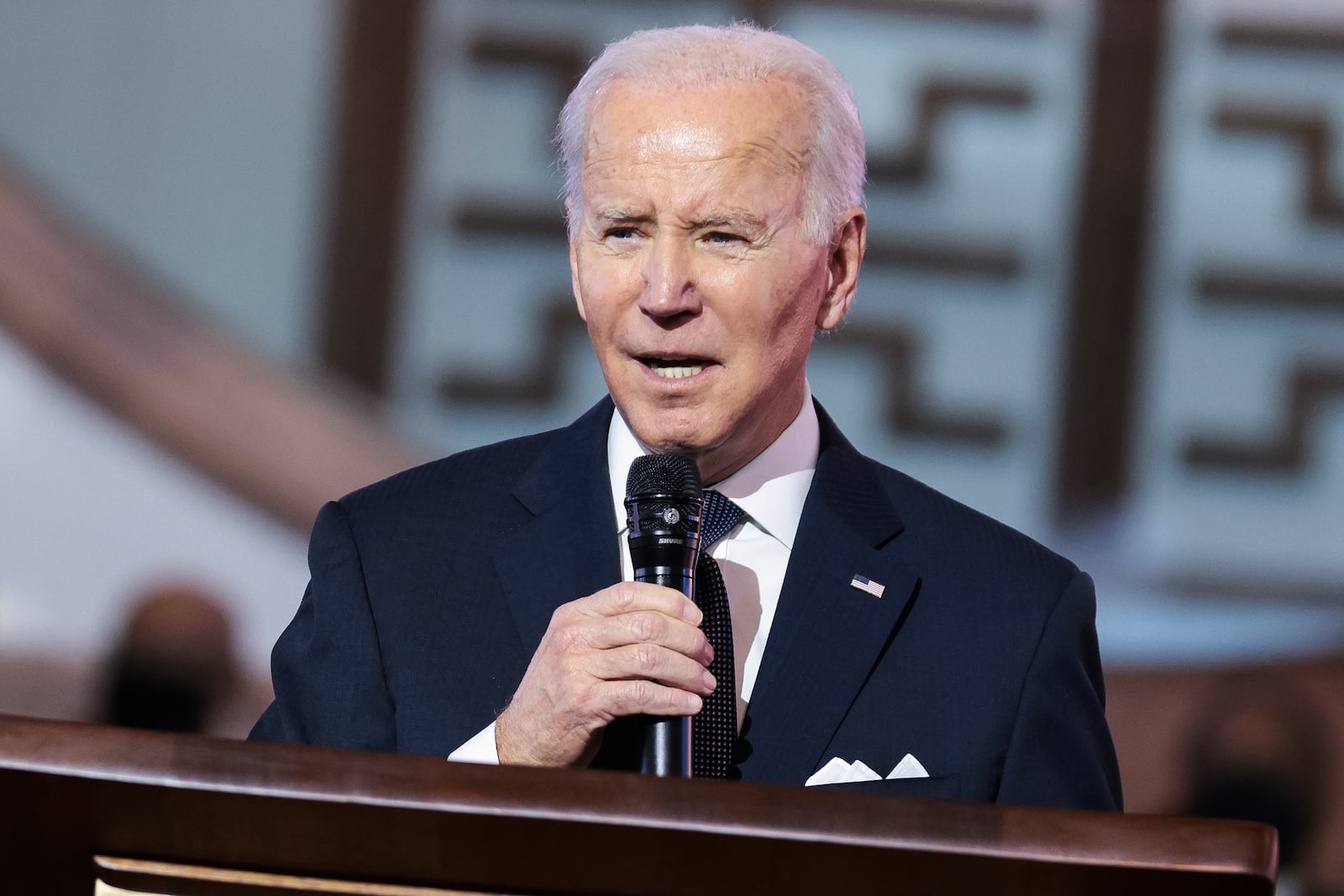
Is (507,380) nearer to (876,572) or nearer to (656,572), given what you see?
(876,572)

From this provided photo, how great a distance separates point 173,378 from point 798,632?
2.31 metres

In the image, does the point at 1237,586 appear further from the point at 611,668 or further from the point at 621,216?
the point at 611,668

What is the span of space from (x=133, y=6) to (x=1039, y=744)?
2.69 meters

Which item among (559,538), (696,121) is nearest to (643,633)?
(559,538)

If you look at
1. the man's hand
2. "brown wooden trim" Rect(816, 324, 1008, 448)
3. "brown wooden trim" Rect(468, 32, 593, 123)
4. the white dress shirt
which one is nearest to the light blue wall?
"brown wooden trim" Rect(468, 32, 593, 123)

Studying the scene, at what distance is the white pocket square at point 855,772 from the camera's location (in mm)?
1325

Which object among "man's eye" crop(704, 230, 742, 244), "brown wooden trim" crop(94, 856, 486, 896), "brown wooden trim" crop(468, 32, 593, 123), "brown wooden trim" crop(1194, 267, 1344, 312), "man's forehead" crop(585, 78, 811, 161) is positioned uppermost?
"brown wooden trim" crop(468, 32, 593, 123)

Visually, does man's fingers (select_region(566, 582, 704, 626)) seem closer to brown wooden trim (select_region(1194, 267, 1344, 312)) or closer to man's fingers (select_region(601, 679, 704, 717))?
man's fingers (select_region(601, 679, 704, 717))

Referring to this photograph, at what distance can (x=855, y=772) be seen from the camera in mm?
1335

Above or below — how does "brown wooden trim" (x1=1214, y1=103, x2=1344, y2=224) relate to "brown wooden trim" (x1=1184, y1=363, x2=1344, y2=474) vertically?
above

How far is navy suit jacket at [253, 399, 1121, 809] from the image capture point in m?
1.36

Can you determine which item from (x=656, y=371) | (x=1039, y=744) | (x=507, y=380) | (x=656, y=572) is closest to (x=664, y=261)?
(x=656, y=371)

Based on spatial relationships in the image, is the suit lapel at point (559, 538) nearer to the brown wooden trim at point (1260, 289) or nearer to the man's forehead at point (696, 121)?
the man's forehead at point (696, 121)

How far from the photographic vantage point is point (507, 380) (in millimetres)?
3375
